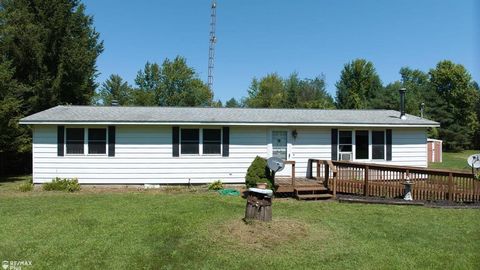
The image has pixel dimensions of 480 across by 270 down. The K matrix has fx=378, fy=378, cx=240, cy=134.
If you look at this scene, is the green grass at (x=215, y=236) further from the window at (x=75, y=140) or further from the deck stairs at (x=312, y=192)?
the window at (x=75, y=140)

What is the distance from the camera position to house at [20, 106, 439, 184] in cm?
1380

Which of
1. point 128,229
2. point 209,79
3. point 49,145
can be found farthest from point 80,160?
point 209,79

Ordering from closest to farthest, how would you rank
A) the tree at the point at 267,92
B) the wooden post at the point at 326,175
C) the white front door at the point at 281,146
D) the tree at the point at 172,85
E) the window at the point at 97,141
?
the wooden post at the point at 326,175 → the window at the point at 97,141 → the white front door at the point at 281,146 → the tree at the point at 172,85 → the tree at the point at 267,92

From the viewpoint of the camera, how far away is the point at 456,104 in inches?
2060

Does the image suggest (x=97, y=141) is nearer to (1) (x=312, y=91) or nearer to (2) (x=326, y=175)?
(2) (x=326, y=175)

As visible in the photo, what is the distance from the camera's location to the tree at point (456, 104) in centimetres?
4511

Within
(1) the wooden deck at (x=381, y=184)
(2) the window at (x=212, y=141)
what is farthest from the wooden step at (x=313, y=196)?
(2) the window at (x=212, y=141)

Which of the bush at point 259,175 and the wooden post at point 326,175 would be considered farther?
the wooden post at point 326,175

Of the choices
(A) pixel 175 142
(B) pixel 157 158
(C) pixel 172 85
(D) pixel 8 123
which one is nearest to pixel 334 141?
(A) pixel 175 142

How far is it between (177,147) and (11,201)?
18.4 feet

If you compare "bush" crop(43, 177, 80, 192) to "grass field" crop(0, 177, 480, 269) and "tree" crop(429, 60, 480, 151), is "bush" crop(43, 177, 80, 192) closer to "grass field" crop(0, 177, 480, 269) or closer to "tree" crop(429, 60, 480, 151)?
"grass field" crop(0, 177, 480, 269)

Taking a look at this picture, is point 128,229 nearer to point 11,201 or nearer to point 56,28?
point 11,201

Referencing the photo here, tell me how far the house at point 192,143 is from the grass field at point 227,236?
10.6 ft

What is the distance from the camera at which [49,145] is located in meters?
13.8
